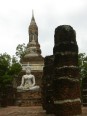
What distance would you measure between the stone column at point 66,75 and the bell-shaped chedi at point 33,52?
29.9 metres

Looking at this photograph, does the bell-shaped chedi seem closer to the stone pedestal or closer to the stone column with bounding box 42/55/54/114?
the stone pedestal

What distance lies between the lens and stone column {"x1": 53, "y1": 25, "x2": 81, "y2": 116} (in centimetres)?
622

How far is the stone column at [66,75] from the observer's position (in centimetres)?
622

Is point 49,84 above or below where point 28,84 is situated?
below

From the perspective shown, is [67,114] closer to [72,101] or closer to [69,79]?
[72,101]

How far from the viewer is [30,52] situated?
1569 inches

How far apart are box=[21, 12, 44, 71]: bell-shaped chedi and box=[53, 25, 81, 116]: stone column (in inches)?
1179

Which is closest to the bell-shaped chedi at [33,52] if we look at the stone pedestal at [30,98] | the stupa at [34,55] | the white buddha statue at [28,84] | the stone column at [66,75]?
the stupa at [34,55]

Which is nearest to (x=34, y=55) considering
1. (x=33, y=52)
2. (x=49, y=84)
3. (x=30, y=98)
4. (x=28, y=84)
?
(x=33, y=52)

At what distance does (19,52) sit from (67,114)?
3573 centimetres

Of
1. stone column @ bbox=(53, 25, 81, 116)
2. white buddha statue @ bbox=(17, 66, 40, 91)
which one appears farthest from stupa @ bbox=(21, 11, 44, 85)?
stone column @ bbox=(53, 25, 81, 116)

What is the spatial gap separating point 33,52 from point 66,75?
1320 inches

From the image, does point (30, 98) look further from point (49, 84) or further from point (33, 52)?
point (33, 52)

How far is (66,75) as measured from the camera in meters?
6.37
